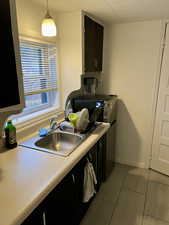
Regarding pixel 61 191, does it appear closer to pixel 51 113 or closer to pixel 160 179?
pixel 51 113

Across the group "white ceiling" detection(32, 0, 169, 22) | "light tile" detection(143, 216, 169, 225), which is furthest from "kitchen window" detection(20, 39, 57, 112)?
"light tile" detection(143, 216, 169, 225)

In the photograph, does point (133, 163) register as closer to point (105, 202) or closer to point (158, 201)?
point (158, 201)

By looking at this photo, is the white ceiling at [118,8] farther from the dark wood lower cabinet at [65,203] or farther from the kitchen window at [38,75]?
the dark wood lower cabinet at [65,203]

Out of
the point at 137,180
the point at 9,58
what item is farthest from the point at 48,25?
the point at 137,180

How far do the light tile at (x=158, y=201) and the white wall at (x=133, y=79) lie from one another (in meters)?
0.50

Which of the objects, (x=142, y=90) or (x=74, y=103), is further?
(x=142, y=90)

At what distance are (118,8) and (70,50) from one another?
0.70m

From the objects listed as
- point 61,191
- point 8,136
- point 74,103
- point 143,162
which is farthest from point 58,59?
point 143,162

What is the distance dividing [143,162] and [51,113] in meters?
1.74

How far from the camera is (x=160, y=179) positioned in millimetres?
2545

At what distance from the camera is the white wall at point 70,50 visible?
6.52 ft

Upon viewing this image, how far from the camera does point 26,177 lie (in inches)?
43.5

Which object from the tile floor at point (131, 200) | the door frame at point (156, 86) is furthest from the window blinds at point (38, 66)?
the tile floor at point (131, 200)

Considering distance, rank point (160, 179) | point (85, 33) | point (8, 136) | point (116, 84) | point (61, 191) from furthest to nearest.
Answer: point (116, 84) → point (160, 179) → point (85, 33) → point (8, 136) → point (61, 191)
